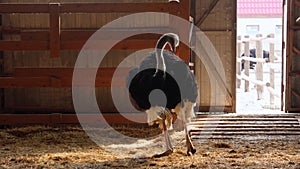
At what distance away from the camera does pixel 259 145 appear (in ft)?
15.8

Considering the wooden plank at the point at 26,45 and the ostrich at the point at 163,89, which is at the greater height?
the wooden plank at the point at 26,45

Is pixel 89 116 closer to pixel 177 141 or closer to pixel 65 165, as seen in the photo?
pixel 177 141

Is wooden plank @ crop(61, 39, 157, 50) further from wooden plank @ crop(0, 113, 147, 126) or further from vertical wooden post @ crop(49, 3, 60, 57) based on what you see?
wooden plank @ crop(0, 113, 147, 126)

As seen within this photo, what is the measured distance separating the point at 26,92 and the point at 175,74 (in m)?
3.85

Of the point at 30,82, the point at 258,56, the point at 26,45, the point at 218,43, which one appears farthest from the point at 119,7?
the point at 258,56

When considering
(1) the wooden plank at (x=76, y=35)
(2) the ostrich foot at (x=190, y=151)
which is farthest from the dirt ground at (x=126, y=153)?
(1) the wooden plank at (x=76, y=35)

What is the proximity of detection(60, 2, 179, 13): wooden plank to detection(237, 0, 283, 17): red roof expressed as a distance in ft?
33.6

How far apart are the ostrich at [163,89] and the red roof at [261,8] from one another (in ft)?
38.3

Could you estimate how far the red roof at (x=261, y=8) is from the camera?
15.3 metres

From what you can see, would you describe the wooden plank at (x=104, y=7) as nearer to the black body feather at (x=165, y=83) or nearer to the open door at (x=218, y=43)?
the black body feather at (x=165, y=83)

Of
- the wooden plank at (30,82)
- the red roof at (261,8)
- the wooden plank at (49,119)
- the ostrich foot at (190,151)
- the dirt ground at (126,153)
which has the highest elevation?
the red roof at (261,8)

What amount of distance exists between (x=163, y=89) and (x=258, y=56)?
6.37 metres

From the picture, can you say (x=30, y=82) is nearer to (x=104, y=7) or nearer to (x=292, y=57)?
(x=104, y=7)

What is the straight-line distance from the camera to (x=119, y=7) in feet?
18.5
